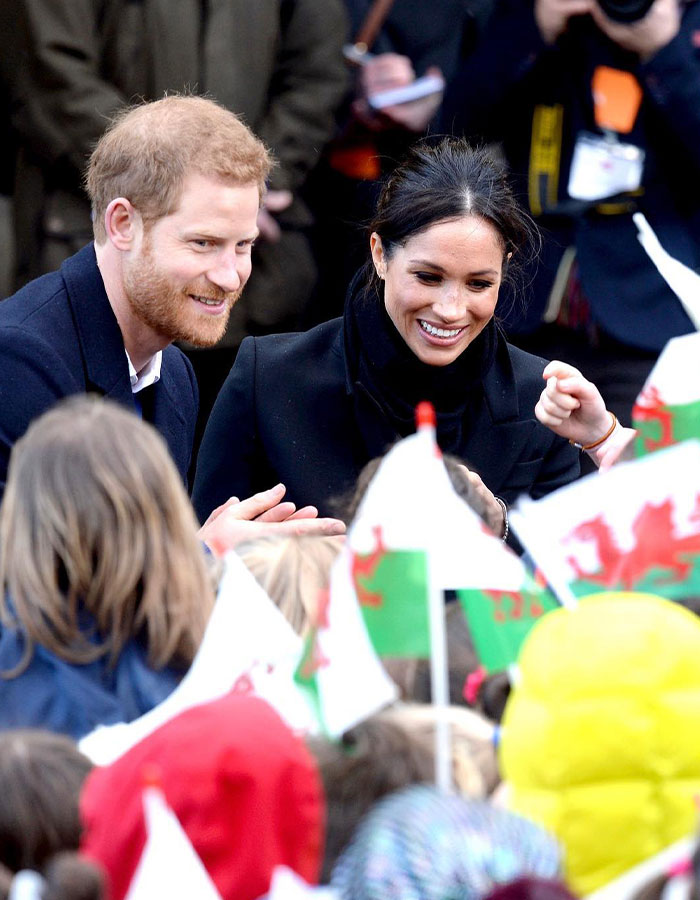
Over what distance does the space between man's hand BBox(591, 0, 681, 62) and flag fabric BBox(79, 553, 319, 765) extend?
8.32 ft

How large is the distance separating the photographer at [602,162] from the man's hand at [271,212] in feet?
2.11

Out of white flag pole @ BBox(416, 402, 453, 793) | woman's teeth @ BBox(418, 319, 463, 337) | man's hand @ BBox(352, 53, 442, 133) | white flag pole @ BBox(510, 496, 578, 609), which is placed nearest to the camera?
white flag pole @ BBox(416, 402, 453, 793)

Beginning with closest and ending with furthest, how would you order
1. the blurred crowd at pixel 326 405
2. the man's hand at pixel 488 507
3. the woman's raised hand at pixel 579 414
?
the blurred crowd at pixel 326 405 < the man's hand at pixel 488 507 < the woman's raised hand at pixel 579 414

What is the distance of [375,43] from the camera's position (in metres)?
5.24

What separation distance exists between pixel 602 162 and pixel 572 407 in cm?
124

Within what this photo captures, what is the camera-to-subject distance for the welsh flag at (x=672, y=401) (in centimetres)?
288

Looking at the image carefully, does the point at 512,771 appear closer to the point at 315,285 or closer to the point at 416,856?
the point at 416,856

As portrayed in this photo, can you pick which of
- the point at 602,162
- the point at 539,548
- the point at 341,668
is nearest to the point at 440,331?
the point at 602,162

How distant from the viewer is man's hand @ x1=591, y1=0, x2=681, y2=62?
4488 millimetres

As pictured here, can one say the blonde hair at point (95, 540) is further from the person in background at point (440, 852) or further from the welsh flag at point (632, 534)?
the person in background at point (440, 852)

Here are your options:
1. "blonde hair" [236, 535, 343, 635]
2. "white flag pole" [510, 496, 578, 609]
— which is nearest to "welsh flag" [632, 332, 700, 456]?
"white flag pole" [510, 496, 578, 609]

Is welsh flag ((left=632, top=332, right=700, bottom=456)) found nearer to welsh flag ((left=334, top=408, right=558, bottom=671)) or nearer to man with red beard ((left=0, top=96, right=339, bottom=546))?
welsh flag ((left=334, top=408, right=558, bottom=671))

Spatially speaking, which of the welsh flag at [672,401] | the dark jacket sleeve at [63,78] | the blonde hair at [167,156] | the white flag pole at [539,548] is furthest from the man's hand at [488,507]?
the dark jacket sleeve at [63,78]

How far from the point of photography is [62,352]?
11.9 feet
